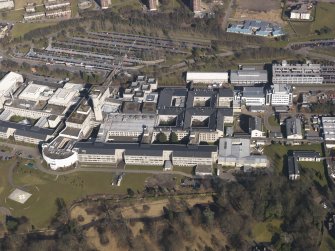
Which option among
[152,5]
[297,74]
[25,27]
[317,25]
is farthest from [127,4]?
[297,74]

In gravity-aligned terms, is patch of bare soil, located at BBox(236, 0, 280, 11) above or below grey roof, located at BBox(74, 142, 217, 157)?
below

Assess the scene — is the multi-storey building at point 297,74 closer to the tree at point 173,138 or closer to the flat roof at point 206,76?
the flat roof at point 206,76

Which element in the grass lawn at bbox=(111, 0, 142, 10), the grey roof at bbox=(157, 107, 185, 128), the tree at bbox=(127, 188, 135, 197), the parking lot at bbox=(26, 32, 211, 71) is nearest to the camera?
the tree at bbox=(127, 188, 135, 197)

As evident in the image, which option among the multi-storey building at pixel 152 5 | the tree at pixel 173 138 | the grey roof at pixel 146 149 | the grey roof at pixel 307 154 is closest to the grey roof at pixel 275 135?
the grey roof at pixel 307 154

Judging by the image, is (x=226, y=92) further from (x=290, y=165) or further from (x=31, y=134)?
(x=31, y=134)

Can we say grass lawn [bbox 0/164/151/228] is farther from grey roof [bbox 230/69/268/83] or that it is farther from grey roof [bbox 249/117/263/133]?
grey roof [bbox 230/69/268/83]

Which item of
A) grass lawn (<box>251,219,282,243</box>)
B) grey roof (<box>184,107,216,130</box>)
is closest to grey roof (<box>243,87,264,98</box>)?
grey roof (<box>184,107,216,130</box>)
